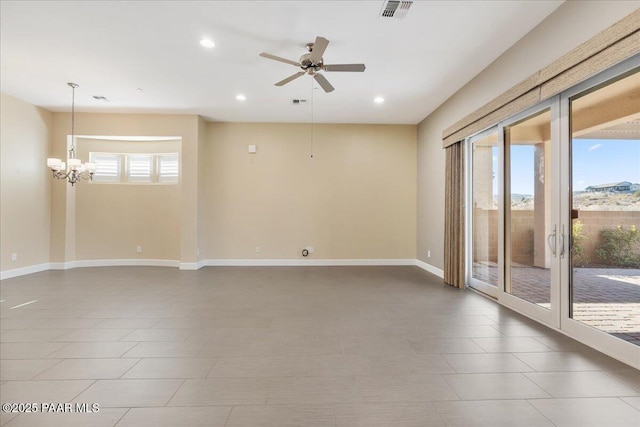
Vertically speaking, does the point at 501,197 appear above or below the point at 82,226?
above

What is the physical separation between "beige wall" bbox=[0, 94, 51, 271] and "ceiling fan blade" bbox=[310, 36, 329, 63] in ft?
19.5

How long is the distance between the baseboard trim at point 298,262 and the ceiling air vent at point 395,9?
494 centimetres

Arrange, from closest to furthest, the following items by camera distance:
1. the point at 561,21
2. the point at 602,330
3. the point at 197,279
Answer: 1. the point at 602,330
2. the point at 561,21
3. the point at 197,279

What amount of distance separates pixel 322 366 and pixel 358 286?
2.66m

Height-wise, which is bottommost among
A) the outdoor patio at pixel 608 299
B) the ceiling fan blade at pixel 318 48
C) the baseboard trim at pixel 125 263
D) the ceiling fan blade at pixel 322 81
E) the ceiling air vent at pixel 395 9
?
the baseboard trim at pixel 125 263

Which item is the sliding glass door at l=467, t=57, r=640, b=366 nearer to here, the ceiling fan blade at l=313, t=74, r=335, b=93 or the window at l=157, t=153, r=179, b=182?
the ceiling fan blade at l=313, t=74, r=335, b=93

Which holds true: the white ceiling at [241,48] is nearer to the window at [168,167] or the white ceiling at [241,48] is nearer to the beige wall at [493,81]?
the beige wall at [493,81]

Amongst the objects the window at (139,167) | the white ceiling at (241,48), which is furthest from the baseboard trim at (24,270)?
the white ceiling at (241,48)

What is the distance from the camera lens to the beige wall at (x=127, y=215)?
A: 21.3 feet

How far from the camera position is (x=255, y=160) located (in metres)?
6.73

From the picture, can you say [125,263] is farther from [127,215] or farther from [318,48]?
[318,48]

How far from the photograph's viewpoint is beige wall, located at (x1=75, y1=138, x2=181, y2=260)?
6488mm

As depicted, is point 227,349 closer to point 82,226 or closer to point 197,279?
point 197,279

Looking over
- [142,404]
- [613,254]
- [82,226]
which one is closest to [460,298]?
[613,254]
